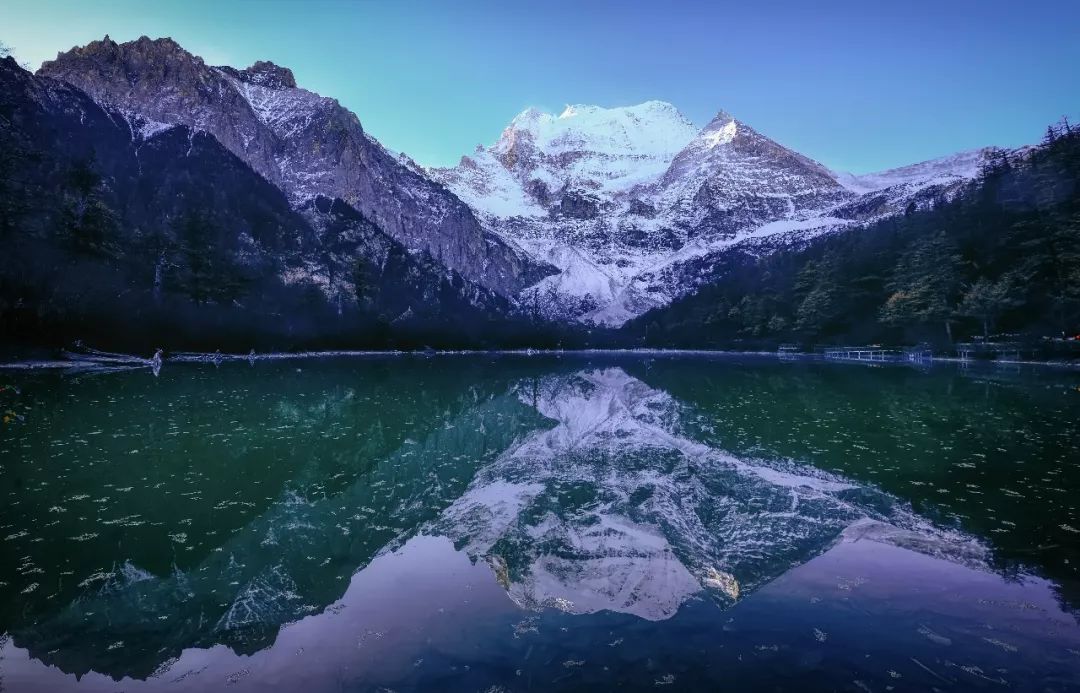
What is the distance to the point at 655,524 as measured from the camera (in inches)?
662

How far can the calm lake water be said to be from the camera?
919 centimetres

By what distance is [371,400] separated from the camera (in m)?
47.3

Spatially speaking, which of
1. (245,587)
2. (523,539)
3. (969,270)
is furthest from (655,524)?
(969,270)

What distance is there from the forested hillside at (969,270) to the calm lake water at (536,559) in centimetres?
7286

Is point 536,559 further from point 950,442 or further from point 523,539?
point 950,442

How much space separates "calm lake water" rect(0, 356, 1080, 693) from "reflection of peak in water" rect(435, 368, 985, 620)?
111 mm

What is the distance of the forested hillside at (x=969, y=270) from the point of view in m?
86.1

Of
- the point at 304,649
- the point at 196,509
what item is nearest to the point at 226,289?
the point at 196,509

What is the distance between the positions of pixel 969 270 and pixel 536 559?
407 feet

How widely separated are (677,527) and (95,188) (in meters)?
188

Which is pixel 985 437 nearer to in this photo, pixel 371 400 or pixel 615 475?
pixel 615 475

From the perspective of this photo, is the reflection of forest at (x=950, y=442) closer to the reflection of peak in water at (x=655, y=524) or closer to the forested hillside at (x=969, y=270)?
the reflection of peak in water at (x=655, y=524)

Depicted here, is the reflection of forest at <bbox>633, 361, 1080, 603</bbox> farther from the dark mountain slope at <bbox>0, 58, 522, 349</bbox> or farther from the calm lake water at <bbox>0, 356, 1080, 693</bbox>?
the dark mountain slope at <bbox>0, 58, 522, 349</bbox>

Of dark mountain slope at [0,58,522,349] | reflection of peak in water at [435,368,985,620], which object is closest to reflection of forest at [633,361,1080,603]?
reflection of peak in water at [435,368,985,620]
